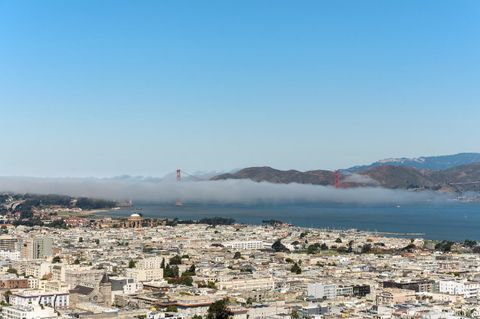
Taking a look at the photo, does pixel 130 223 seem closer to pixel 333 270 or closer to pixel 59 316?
pixel 333 270

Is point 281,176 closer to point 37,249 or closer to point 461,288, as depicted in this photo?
point 37,249

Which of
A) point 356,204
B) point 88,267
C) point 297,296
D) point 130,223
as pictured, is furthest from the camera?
point 356,204

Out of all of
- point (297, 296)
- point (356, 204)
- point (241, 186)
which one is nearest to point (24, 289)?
point (297, 296)

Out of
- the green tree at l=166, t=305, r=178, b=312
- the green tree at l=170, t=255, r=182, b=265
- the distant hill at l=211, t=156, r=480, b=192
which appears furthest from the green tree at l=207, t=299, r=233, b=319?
the distant hill at l=211, t=156, r=480, b=192

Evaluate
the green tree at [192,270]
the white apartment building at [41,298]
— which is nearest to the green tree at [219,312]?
the white apartment building at [41,298]

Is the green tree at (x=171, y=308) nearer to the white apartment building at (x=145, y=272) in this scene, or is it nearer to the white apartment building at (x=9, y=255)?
the white apartment building at (x=145, y=272)

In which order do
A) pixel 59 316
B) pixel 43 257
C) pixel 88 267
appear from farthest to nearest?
pixel 43 257, pixel 88 267, pixel 59 316
